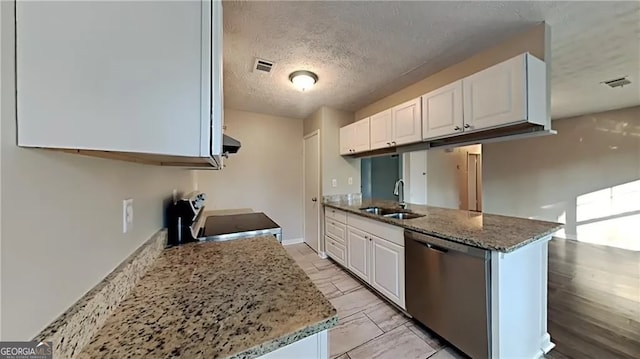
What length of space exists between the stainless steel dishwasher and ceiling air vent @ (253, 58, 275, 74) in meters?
2.09

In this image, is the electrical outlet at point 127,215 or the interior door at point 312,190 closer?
the electrical outlet at point 127,215

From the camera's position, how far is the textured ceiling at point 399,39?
164 cm

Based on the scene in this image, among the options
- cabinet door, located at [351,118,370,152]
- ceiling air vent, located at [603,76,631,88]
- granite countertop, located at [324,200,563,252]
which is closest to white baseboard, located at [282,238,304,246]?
cabinet door, located at [351,118,370,152]

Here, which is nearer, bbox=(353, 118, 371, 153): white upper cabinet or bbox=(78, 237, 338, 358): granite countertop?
bbox=(78, 237, 338, 358): granite countertop

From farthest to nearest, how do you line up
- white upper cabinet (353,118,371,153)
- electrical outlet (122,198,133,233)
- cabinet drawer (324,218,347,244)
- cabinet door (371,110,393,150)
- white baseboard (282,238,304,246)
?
white baseboard (282,238,304,246) < white upper cabinet (353,118,371,153) < cabinet drawer (324,218,347,244) < cabinet door (371,110,393,150) < electrical outlet (122,198,133,233)

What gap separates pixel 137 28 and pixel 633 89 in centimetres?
552

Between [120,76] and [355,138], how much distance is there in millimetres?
3141

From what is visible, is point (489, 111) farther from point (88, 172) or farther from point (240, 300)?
point (88, 172)

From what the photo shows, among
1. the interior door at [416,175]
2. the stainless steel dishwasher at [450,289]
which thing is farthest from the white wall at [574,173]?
the stainless steel dishwasher at [450,289]

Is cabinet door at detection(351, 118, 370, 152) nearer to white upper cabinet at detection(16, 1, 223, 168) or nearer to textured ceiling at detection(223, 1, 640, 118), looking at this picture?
textured ceiling at detection(223, 1, 640, 118)

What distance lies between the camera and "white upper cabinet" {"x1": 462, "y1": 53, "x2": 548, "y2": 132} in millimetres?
1670

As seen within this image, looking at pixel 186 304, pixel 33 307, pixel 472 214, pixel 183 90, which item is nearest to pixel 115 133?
pixel 183 90

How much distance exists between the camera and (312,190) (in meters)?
4.17

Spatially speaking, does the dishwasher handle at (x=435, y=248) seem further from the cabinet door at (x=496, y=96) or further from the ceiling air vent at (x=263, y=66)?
the ceiling air vent at (x=263, y=66)
